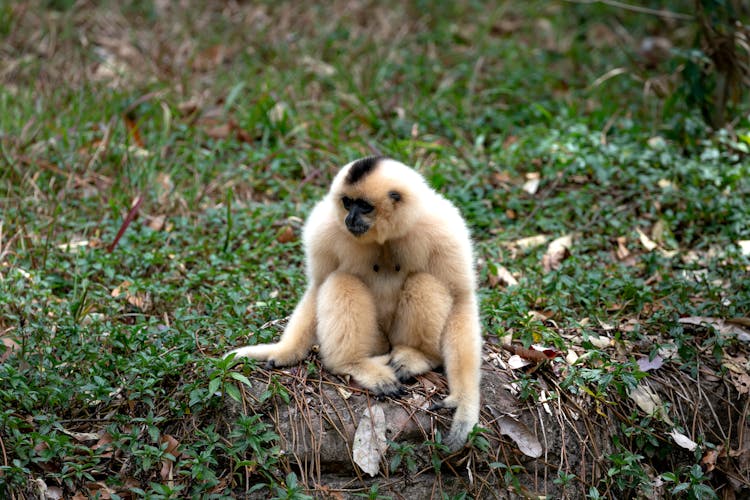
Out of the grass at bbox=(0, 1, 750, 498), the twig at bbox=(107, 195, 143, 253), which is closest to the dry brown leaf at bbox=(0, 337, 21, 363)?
the grass at bbox=(0, 1, 750, 498)

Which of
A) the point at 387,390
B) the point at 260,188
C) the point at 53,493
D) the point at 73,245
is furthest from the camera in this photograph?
the point at 260,188

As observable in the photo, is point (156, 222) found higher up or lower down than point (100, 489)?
higher up

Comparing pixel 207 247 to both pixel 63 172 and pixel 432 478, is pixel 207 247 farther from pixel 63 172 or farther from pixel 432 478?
pixel 432 478

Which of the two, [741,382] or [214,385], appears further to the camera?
[741,382]

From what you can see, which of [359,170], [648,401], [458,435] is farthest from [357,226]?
[648,401]

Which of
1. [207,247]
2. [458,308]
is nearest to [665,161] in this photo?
[458,308]

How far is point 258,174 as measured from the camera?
6645 mm

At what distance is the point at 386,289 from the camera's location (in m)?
3.93

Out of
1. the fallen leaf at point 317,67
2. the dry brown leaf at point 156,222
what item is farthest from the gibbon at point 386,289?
the fallen leaf at point 317,67

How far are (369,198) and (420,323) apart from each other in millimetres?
683

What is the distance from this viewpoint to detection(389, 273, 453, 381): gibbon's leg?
12.5ft

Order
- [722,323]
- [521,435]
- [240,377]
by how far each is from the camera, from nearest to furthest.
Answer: [240,377]
[521,435]
[722,323]

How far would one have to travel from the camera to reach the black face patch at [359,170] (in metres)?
3.76

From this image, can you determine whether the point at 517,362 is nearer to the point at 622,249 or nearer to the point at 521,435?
the point at 521,435
